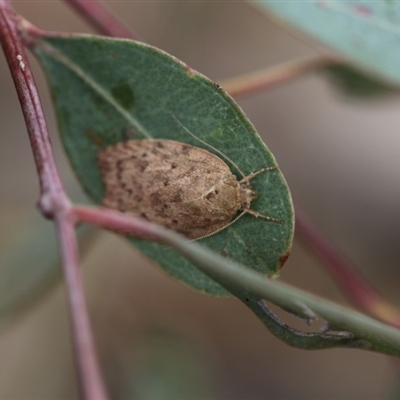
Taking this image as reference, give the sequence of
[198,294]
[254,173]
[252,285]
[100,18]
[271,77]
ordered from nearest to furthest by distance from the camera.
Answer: [252,285] < [254,173] < [100,18] < [271,77] < [198,294]

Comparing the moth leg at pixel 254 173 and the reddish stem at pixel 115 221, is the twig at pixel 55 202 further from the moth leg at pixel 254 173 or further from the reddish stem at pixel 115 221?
the moth leg at pixel 254 173

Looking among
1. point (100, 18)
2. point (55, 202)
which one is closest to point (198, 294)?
point (100, 18)

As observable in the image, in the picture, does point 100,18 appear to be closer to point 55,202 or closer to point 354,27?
point 354,27

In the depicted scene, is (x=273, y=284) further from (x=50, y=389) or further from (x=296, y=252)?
(x=296, y=252)

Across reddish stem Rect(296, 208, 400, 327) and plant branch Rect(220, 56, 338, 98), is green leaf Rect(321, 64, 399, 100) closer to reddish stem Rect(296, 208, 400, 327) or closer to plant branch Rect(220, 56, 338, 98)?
plant branch Rect(220, 56, 338, 98)

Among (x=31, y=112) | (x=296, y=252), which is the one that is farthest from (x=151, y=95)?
(x=296, y=252)

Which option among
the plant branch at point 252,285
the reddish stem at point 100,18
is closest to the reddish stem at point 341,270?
the reddish stem at point 100,18
